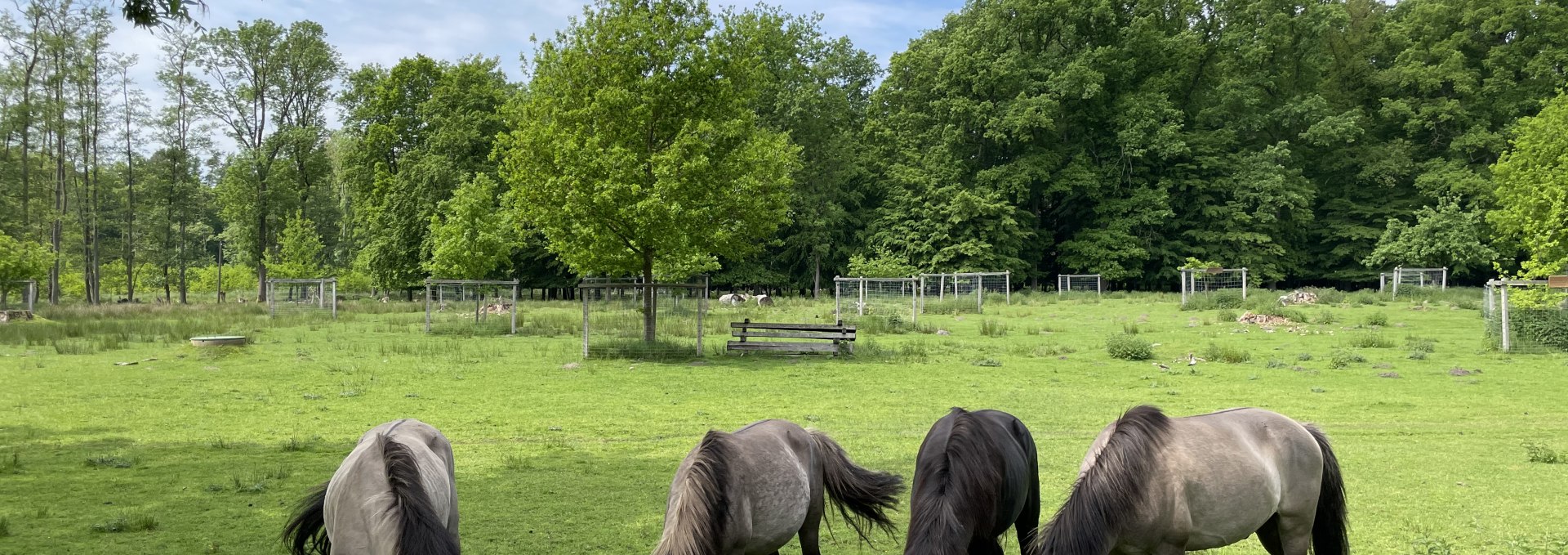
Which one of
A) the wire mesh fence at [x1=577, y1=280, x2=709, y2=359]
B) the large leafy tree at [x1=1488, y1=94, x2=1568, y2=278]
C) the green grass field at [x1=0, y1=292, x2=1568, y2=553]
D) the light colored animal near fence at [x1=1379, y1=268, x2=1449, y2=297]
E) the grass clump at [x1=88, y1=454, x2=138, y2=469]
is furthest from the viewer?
the light colored animal near fence at [x1=1379, y1=268, x2=1449, y2=297]

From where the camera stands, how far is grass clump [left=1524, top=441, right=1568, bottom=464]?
8.45m

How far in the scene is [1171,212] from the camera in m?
52.1

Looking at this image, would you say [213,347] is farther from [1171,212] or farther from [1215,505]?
[1171,212]

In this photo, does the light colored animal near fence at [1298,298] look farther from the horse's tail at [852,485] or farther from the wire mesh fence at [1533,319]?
the horse's tail at [852,485]

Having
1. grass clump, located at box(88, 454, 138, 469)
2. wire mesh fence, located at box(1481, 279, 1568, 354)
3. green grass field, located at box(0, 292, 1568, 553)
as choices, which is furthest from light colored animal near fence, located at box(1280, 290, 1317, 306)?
grass clump, located at box(88, 454, 138, 469)

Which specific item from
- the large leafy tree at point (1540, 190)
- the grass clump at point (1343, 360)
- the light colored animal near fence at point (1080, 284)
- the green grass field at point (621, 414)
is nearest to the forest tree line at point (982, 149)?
the light colored animal near fence at point (1080, 284)

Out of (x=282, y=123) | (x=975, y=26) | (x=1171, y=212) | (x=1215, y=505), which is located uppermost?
(x=975, y=26)

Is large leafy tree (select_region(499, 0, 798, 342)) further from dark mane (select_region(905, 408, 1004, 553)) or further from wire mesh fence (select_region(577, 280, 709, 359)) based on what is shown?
dark mane (select_region(905, 408, 1004, 553))

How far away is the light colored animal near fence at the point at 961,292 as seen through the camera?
36875mm

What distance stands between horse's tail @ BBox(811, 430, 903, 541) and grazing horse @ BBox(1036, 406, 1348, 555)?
1.23m

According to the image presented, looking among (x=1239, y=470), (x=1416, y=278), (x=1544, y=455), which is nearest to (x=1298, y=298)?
(x=1416, y=278)

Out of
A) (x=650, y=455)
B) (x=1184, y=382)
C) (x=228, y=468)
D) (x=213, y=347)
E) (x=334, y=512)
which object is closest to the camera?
(x=334, y=512)

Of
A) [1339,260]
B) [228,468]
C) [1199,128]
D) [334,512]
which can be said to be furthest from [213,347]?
[1339,260]

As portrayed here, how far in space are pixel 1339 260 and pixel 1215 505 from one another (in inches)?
2440
